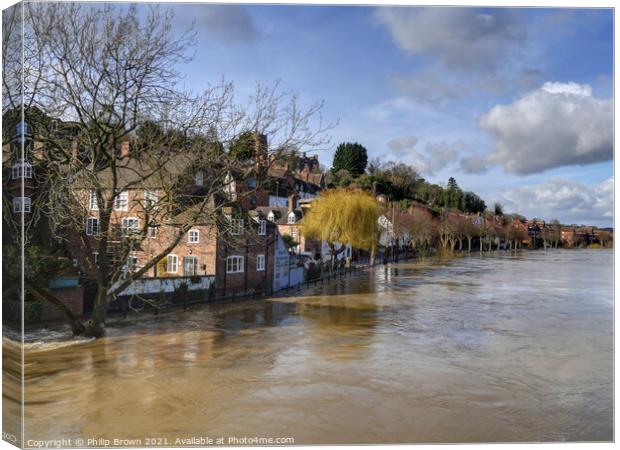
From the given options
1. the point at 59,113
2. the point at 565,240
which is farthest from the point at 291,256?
the point at 59,113

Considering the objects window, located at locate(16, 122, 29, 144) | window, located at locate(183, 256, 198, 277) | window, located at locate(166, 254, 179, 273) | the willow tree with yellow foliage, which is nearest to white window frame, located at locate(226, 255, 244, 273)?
window, located at locate(183, 256, 198, 277)

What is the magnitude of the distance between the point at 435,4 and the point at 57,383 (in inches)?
275

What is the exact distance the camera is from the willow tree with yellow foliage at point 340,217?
2297 centimetres

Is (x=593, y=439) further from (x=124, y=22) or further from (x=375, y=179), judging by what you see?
(x=375, y=179)

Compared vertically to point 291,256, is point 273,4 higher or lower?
higher

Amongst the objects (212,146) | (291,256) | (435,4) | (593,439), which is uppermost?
(435,4)

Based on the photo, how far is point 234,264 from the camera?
15422mm

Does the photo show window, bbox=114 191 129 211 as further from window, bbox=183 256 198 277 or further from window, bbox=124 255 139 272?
window, bbox=183 256 198 277

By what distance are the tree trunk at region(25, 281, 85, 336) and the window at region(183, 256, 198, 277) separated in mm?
5015

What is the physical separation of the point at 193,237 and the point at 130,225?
505 cm

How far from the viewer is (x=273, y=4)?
5703 mm

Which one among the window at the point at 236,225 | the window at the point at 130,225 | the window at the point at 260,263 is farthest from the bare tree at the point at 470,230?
the window at the point at 130,225

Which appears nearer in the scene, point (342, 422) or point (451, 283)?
point (342, 422)

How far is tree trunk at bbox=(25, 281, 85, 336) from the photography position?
8.28m
